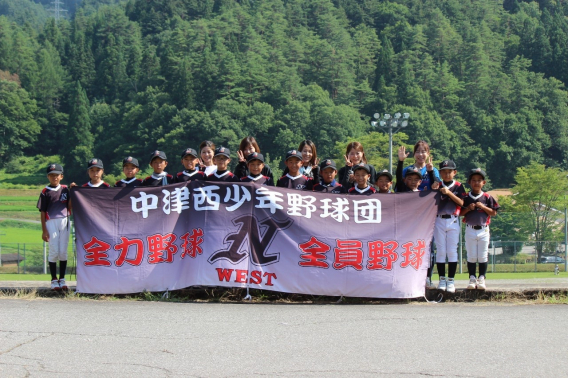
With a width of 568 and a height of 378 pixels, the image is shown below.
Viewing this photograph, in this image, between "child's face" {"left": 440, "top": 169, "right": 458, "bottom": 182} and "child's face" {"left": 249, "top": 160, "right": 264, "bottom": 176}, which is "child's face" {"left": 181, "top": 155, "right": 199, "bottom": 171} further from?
"child's face" {"left": 440, "top": 169, "right": 458, "bottom": 182}

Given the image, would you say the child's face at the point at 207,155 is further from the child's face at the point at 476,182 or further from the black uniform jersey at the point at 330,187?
the child's face at the point at 476,182

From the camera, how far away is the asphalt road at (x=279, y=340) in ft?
20.0

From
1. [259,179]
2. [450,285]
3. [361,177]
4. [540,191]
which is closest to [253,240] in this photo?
[259,179]

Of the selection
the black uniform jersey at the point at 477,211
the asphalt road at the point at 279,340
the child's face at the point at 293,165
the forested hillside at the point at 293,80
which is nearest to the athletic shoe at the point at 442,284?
the asphalt road at the point at 279,340

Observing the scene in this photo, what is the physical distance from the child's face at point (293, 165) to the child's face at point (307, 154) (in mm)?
661

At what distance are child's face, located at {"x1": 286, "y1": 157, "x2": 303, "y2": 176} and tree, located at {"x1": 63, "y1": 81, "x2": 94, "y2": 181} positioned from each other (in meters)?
106

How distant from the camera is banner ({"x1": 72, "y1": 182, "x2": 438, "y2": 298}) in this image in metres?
9.31

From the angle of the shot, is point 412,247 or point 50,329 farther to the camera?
point 412,247

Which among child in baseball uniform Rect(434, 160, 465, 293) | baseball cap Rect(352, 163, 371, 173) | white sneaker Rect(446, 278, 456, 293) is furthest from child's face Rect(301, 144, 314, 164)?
white sneaker Rect(446, 278, 456, 293)

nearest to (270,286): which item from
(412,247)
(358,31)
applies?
(412,247)

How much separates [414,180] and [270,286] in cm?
238

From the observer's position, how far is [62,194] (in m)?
9.89

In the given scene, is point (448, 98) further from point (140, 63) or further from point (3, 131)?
point (3, 131)

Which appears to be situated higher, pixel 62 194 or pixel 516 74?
pixel 516 74
